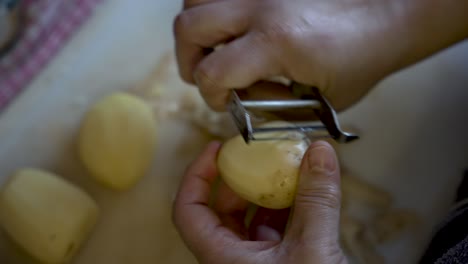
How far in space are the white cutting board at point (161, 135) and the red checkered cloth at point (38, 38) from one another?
0.02 metres

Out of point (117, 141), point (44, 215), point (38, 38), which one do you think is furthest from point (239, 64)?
point (38, 38)

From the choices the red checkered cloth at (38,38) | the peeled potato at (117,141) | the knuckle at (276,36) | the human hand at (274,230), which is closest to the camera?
the human hand at (274,230)

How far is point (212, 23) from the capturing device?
695 mm

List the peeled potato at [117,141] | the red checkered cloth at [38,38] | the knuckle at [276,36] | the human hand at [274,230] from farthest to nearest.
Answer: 1. the red checkered cloth at [38,38]
2. the peeled potato at [117,141]
3. the knuckle at [276,36]
4. the human hand at [274,230]

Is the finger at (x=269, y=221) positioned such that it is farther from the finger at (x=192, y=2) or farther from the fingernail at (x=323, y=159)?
the finger at (x=192, y=2)

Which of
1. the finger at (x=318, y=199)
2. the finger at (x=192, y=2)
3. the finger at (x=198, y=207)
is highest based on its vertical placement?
the finger at (x=192, y=2)

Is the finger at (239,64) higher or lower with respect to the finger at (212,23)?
lower

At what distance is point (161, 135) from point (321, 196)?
1.27 feet

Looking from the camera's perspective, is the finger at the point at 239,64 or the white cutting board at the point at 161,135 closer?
the finger at the point at 239,64

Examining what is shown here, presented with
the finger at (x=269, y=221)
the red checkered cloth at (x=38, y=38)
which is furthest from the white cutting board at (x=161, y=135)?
the finger at (x=269, y=221)

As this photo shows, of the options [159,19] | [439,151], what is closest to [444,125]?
[439,151]

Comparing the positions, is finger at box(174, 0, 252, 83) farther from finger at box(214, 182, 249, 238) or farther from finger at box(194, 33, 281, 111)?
finger at box(214, 182, 249, 238)

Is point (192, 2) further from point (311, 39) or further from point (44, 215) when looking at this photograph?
point (44, 215)

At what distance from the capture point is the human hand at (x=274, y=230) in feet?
1.84
